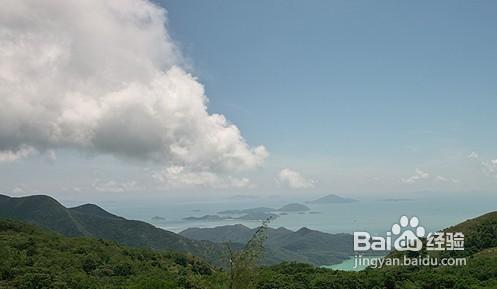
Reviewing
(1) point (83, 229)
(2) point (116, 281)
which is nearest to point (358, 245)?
(2) point (116, 281)

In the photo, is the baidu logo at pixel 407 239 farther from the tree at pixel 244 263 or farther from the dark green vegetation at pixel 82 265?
the tree at pixel 244 263

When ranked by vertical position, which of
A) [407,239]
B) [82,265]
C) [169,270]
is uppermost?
[407,239]

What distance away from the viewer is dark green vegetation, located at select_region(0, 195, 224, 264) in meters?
144

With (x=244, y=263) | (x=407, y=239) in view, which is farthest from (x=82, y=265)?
(x=244, y=263)

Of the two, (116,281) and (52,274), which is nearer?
(52,274)

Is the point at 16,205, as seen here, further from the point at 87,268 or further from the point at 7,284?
the point at 7,284

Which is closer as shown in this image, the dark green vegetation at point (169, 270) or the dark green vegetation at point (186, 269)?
the dark green vegetation at point (186, 269)

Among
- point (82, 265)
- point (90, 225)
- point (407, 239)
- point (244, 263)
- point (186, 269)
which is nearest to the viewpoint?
point (244, 263)

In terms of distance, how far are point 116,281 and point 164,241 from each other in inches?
3583

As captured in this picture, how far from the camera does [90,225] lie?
6309 inches

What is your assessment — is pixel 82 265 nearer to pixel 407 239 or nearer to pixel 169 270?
pixel 169 270

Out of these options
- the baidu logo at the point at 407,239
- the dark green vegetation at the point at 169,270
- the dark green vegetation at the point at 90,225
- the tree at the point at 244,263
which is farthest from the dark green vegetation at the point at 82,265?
the dark green vegetation at the point at 90,225

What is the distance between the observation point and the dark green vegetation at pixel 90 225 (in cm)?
14350

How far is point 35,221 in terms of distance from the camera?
161 meters
